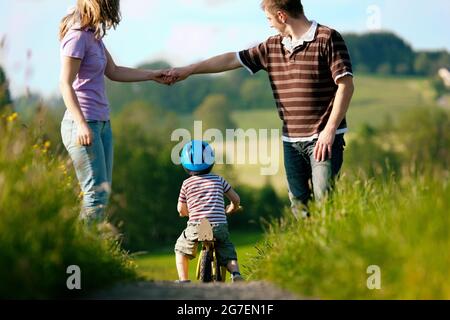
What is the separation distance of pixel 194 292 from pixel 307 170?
180cm

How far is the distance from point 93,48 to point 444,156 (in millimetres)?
2782

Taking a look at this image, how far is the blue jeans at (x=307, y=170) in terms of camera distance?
636 cm

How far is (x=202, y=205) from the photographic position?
23.5 ft

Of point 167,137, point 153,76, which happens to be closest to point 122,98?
point 167,137

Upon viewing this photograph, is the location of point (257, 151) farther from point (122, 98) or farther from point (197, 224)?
point (197, 224)

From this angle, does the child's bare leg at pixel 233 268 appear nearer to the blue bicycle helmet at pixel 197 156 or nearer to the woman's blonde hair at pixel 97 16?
the blue bicycle helmet at pixel 197 156

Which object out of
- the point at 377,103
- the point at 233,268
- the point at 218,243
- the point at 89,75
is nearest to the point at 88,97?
the point at 89,75

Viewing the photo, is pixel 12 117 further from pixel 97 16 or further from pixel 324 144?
pixel 324 144

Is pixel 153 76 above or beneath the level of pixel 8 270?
above

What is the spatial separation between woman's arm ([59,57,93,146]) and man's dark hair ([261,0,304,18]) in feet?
5.09

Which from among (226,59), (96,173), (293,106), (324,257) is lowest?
(324,257)

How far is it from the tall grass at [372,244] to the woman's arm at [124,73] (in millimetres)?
2106

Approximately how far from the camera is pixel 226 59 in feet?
23.3

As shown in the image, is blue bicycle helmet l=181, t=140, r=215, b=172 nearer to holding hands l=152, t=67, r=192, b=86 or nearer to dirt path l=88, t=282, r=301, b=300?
holding hands l=152, t=67, r=192, b=86
